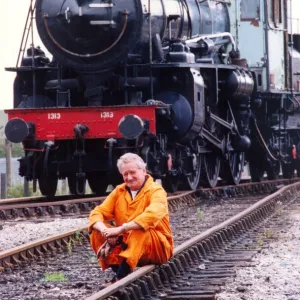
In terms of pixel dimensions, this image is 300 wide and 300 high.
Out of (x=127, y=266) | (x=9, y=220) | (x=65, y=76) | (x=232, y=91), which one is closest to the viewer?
(x=127, y=266)

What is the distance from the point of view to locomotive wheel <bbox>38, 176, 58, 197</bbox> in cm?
1635

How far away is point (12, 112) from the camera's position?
50.1 ft

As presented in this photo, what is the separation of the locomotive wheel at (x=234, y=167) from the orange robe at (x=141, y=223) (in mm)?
11286

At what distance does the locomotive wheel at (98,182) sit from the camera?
17.2 meters

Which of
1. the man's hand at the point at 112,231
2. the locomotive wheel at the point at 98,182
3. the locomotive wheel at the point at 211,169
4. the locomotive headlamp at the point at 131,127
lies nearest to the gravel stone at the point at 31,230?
the locomotive headlamp at the point at 131,127

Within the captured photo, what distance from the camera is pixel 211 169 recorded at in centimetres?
1830

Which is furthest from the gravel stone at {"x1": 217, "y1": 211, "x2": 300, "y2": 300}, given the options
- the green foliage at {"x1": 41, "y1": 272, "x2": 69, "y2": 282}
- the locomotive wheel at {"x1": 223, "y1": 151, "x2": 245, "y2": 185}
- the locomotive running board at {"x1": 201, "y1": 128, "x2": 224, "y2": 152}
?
the locomotive wheel at {"x1": 223, "y1": 151, "x2": 245, "y2": 185}

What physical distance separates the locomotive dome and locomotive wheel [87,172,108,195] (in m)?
2.60

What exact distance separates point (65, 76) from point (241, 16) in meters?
4.55

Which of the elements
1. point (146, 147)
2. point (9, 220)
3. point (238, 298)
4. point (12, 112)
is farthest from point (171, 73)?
point (238, 298)

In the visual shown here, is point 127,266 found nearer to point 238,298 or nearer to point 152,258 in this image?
point 152,258

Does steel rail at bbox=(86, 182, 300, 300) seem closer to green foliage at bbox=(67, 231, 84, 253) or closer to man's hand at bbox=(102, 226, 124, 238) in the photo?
→ man's hand at bbox=(102, 226, 124, 238)

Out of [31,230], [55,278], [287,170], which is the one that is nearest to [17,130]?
[31,230]

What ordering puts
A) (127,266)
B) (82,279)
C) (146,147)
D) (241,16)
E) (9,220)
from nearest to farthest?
(127,266), (82,279), (9,220), (146,147), (241,16)
